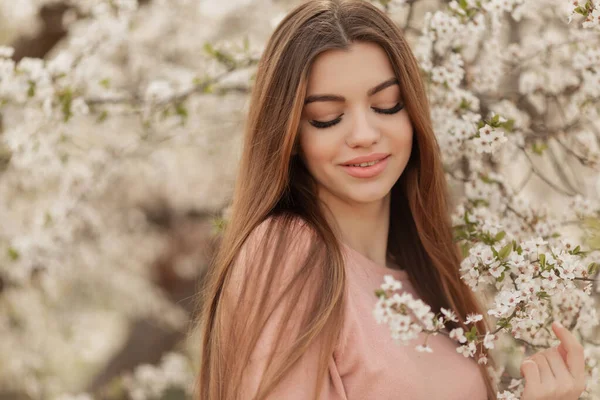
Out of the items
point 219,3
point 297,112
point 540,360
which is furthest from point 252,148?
point 219,3

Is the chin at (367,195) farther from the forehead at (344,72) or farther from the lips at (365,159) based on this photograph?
the forehead at (344,72)

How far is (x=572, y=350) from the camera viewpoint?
5.91 ft

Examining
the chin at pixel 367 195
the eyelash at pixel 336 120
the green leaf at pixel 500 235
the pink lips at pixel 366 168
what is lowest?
the green leaf at pixel 500 235

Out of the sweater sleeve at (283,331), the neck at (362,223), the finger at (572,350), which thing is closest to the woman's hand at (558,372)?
the finger at (572,350)

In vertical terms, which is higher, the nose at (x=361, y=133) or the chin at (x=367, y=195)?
the nose at (x=361, y=133)

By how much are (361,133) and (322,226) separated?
0.77ft

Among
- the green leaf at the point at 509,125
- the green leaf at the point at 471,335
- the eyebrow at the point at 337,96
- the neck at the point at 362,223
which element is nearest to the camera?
the green leaf at the point at 471,335

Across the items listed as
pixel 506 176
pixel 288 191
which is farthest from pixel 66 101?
pixel 506 176

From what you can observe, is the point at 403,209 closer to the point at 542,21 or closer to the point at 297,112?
the point at 297,112

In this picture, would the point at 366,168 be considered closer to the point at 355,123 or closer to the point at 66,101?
the point at 355,123

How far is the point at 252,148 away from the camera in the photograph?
204cm

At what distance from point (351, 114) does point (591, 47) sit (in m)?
0.97

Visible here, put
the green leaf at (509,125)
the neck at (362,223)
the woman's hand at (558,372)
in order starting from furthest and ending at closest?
the green leaf at (509,125) < the neck at (362,223) < the woman's hand at (558,372)

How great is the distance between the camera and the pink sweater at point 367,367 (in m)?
1.72
